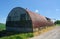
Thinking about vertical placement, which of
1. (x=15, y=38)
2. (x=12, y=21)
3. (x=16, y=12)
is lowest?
(x=15, y=38)

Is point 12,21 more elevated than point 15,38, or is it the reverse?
point 12,21

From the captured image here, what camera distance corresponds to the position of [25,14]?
31.7 metres

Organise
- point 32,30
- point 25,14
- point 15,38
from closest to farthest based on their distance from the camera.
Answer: point 15,38, point 32,30, point 25,14

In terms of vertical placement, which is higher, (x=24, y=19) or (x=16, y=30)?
(x=24, y=19)

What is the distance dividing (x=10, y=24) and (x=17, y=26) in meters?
2.44

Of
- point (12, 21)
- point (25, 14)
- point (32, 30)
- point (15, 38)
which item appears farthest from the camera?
point (12, 21)

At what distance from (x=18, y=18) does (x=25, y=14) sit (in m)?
2.43

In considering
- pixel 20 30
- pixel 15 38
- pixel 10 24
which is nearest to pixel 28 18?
pixel 20 30

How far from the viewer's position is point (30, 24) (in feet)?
98.6

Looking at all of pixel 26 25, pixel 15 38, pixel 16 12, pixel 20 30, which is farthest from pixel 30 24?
pixel 15 38

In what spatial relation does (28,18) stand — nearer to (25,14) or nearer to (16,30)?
(25,14)

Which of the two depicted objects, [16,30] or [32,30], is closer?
[32,30]

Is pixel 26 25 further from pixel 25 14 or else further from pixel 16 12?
pixel 16 12

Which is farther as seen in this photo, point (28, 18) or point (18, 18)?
point (18, 18)
